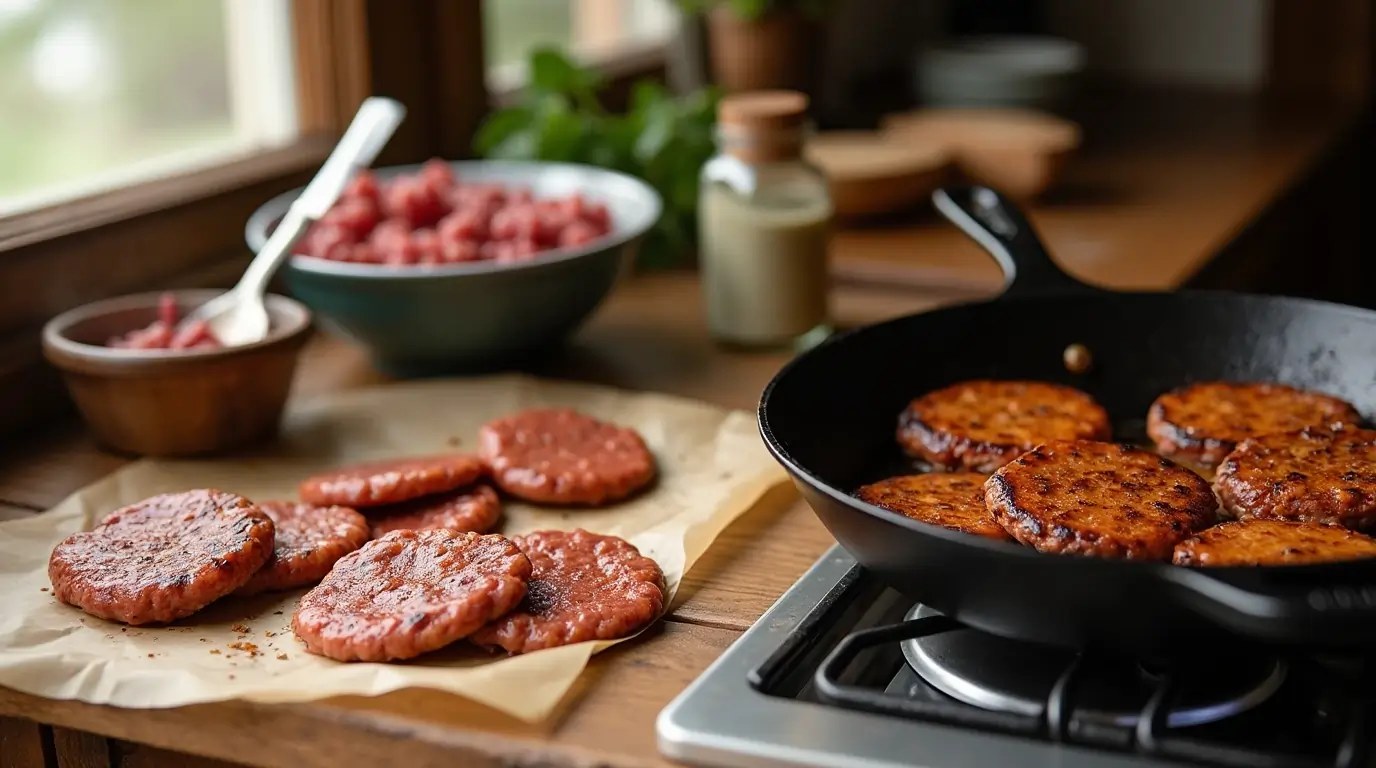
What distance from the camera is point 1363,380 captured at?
1.29 m

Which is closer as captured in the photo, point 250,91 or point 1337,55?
point 250,91

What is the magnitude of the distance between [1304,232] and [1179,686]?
2301 millimetres

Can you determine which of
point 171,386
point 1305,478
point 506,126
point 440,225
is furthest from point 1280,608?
point 506,126

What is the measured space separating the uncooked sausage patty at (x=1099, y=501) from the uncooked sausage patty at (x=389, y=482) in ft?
1.44

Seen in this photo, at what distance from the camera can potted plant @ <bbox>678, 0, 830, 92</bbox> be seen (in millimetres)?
2477

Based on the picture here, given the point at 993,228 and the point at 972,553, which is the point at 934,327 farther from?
the point at 972,553

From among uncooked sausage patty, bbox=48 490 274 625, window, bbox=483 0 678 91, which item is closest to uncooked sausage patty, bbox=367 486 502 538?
uncooked sausage patty, bbox=48 490 274 625

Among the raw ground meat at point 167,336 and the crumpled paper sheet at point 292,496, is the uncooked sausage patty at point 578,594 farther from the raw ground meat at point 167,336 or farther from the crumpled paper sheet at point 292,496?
the raw ground meat at point 167,336

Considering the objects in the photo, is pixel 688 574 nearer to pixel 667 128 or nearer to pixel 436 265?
pixel 436 265

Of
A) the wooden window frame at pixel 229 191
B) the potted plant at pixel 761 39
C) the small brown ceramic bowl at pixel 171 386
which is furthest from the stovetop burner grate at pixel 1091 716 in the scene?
the potted plant at pixel 761 39

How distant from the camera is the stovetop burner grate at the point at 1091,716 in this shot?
0.78m

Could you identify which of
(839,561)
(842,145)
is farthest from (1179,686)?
(842,145)

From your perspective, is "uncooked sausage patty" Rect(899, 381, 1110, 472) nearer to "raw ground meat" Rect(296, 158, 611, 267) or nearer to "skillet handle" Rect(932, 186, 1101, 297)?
"skillet handle" Rect(932, 186, 1101, 297)

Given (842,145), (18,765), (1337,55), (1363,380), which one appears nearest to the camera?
(18,765)
